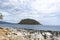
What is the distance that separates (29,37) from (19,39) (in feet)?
12.6

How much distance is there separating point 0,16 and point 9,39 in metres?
16.2

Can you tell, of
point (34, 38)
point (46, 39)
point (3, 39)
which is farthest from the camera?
point (46, 39)

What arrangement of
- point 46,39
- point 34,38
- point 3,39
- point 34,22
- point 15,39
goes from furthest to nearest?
point 34,22 → point 46,39 → point 34,38 → point 15,39 → point 3,39

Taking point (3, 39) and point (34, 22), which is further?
point (34, 22)

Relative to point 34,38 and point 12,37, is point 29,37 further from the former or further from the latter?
point 12,37

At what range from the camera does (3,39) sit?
1752 cm

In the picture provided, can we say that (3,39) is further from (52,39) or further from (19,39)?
(52,39)

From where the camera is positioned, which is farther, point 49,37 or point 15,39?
point 49,37

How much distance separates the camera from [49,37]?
86.8 ft

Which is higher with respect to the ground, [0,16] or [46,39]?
[0,16]

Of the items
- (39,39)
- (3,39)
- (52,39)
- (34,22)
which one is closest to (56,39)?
(52,39)

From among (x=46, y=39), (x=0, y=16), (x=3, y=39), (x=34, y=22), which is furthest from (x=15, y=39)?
(x=34, y=22)

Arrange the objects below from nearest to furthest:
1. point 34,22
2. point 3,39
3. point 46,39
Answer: point 3,39 < point 46,39 < point 34,22

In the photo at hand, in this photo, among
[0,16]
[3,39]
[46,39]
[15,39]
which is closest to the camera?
[3,39]
